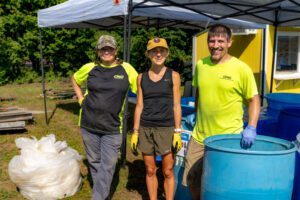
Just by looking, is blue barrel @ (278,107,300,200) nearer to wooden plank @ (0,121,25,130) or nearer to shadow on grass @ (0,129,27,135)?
wooden plank @ (0,121,25,130)

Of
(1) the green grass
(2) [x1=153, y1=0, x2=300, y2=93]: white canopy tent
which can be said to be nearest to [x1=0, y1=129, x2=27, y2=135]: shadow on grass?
(1) the green grass

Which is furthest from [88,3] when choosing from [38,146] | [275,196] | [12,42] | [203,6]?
[12,42]

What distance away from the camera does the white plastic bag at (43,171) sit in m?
3.79

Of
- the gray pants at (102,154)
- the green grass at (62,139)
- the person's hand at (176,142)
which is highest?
the person's hand at (176,142)

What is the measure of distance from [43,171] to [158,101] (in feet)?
4.65

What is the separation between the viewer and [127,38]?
4.98 metres

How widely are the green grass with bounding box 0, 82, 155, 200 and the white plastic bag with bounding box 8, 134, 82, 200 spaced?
0.61 feet

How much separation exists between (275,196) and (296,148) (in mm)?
367

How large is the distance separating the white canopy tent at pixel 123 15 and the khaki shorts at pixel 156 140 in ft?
5.20

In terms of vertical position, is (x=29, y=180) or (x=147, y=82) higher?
(x=147, y=82)

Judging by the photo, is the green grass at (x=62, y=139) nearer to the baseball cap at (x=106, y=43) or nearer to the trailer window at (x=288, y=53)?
the baseball cap at (x=106, y=43)

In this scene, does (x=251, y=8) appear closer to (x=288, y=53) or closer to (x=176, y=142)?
(x=176, y=142)

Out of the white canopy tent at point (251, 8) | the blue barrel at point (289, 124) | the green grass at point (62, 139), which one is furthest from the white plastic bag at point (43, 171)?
the white canopy tent at point (251, 8)

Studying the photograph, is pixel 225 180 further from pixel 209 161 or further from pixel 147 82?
pixel 147 82
